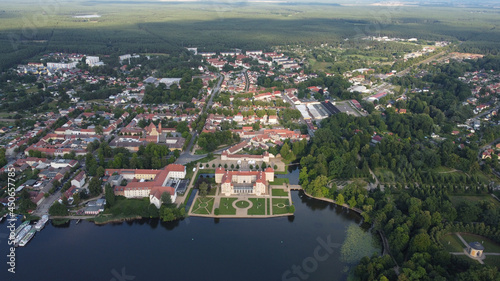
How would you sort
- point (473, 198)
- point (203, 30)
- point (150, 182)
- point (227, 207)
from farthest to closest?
point (203, 30) < point (473, 198) < point (150, 182) < point (227, 207)

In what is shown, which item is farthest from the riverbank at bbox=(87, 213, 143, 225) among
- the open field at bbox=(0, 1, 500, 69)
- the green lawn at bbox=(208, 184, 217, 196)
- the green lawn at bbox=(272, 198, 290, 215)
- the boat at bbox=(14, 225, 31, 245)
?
the open field at bbox=(0, 1, 500, 69)

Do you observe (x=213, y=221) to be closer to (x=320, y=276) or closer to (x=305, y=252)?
(x=305, y=252)

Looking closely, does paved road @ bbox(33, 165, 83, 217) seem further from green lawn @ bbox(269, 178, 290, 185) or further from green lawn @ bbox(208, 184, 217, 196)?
green lawn @ bbox(269, 178, 290, 185)

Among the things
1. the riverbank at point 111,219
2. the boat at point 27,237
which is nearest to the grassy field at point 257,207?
the riverbank at point 111,219

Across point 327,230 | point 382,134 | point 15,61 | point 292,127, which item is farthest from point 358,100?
point 15,61

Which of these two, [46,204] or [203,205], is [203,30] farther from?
[203,205]

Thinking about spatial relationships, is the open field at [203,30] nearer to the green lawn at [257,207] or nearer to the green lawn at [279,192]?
the green lawn at [279,192]

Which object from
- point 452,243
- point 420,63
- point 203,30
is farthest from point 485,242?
point 203,30
